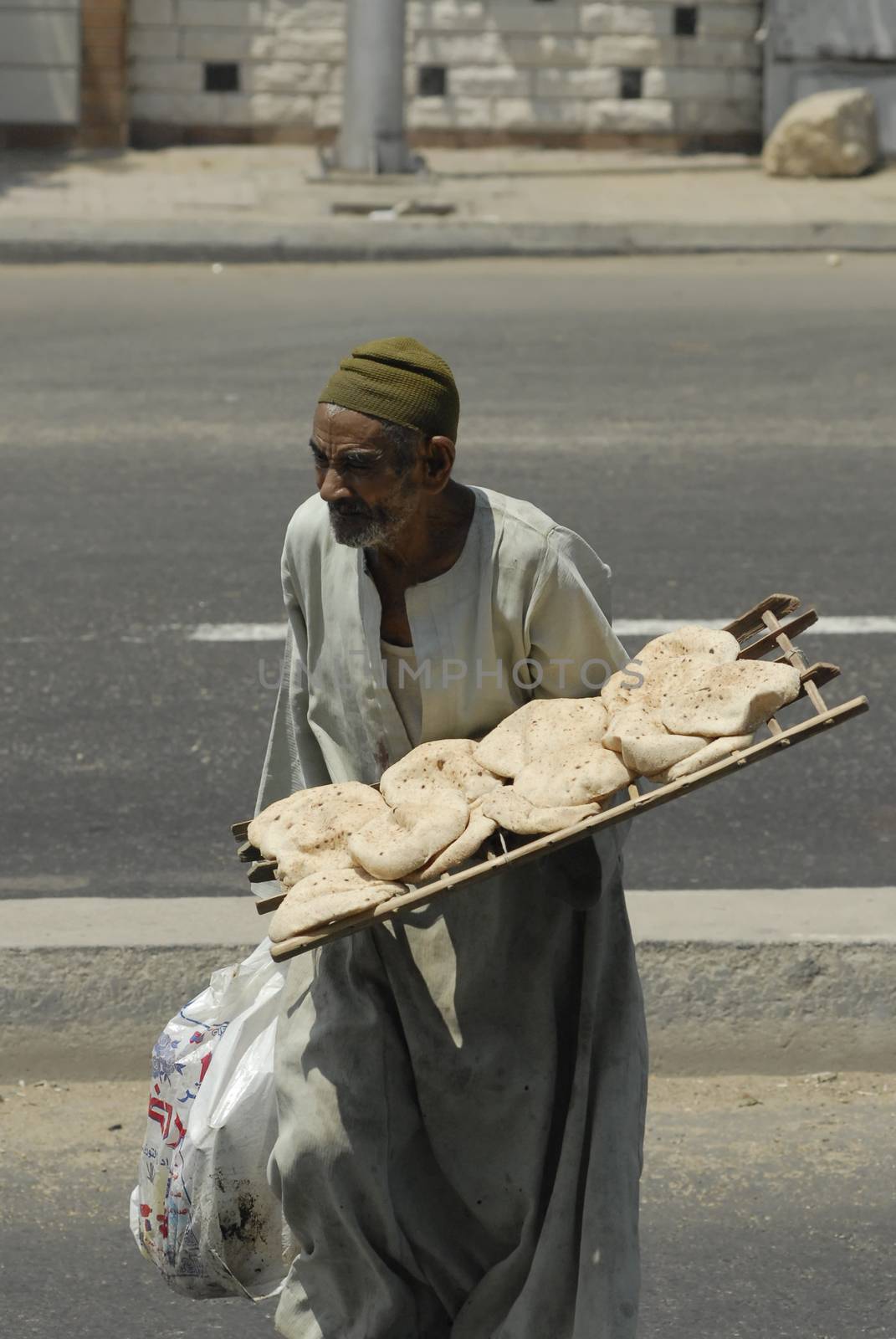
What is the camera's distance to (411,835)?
3.00 metres

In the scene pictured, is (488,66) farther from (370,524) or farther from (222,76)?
(370,524)

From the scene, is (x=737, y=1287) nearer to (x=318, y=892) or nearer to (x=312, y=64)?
(x=318, y=892)

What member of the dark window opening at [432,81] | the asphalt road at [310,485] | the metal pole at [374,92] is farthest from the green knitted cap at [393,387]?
the dark window opening at [432,81]

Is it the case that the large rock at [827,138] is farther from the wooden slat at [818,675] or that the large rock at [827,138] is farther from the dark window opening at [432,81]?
the wooden slat at [818,675]

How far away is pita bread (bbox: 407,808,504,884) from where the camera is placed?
117 inches

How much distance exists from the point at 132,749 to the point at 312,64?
51.6ft

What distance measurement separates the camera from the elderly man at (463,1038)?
3.23 metres

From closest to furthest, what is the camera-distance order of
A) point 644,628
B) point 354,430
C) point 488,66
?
point 354,430 → point 644,628 → point 488,66

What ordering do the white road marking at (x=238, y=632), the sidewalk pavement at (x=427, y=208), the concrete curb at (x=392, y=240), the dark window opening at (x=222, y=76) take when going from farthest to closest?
the dark window opening at (x=222, y=76) → the sidewalk pavement at (x=427, y=208) → the concrete curb at (x=392, y=240) → the white road marking at (x=238, y=632)

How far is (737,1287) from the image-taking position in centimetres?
380

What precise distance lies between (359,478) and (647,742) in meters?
0.59

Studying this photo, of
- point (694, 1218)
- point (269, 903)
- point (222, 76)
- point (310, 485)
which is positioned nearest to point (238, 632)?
point (310, 485)

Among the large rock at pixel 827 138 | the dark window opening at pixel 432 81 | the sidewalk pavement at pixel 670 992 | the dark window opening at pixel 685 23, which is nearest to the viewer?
the sidewalk pavement at pixel 670 992

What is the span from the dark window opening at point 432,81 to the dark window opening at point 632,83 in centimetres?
184
